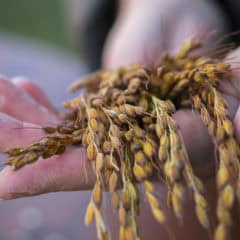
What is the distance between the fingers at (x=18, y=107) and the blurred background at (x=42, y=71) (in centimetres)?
16

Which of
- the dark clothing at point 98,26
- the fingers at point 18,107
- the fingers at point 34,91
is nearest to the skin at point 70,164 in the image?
the fingers at point 18,107

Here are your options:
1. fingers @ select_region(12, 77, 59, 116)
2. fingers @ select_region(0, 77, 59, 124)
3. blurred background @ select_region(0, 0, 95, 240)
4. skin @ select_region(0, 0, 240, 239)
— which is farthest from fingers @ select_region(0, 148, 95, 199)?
fingers @ select_region(12, 77, 59, 116)

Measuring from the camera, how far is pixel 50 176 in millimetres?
791

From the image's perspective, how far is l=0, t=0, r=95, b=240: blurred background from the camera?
1.28m

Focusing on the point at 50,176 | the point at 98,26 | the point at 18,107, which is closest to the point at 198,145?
the point at 50,176

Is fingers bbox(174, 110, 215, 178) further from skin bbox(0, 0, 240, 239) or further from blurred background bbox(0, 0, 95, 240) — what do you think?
blurred background bbox(0, 0, 95, 240)

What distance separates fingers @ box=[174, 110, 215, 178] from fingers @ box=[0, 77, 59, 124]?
32cm

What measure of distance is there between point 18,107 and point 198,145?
0.41 m

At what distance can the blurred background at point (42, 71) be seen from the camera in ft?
Answer: 4.21

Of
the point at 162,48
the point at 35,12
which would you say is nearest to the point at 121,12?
the point at 162,48

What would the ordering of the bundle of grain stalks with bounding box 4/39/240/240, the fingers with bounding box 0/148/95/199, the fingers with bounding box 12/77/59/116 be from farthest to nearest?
the fingers with bounding box 12/77/59/116 → the fingers with bounding box 0/148/95/199 → the bundle of grain stalks with bounding box 4/39/240/240

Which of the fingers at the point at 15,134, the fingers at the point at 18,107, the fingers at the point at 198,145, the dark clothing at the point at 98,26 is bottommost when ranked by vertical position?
the fingers at the point at 198,145

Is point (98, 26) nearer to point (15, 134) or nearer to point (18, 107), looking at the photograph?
point (18, 107)

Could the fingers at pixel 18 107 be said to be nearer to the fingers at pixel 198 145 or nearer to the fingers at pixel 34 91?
the fingers at pixel 34 91
